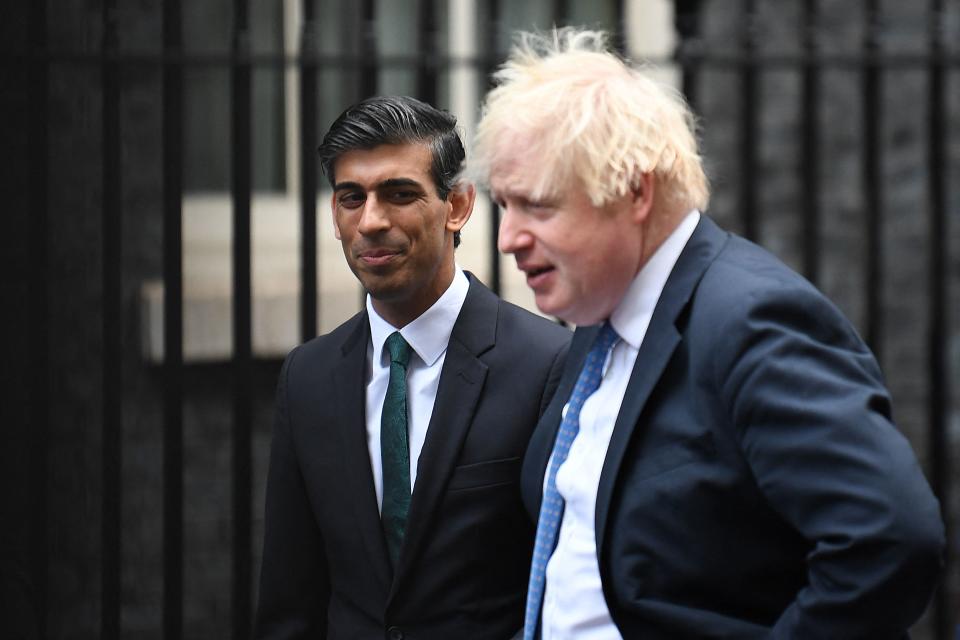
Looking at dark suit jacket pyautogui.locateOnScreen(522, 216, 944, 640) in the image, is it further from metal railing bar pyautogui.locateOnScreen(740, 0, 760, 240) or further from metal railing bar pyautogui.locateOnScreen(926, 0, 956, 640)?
metal railing bar pyautogui.locateOnScreen(926, 0, 956, 640)

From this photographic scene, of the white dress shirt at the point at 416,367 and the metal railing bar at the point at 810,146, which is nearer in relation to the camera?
the white dress shirt at the point at 416,367

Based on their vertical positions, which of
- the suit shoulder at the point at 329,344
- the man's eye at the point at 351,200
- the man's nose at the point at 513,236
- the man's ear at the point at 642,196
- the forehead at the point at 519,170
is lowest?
the suit shoulder at the point at 329,344

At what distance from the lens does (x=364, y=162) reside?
2.08m

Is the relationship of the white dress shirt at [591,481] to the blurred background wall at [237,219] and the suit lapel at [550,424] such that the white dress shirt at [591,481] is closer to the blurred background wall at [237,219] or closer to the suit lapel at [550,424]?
the suit lapel at [550,424]

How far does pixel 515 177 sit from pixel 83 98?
3.38m

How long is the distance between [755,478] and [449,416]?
648 mm

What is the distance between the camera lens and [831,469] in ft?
5.08

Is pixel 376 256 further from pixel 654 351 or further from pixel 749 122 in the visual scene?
pixel 749 122

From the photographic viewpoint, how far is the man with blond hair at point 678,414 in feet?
5.11

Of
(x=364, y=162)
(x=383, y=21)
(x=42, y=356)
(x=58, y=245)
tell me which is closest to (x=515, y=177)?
(x=364, y=162)

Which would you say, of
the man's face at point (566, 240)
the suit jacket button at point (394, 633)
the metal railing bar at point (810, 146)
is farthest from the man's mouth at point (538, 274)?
the metal railing bar at point (810, 146)

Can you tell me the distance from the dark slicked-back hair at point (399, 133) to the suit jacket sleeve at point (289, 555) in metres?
0.47

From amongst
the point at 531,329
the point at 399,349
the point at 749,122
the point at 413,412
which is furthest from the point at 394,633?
the point at 749,122

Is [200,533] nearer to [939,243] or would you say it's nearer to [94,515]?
[94,515]
